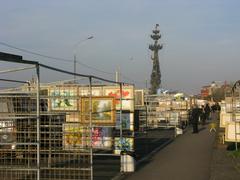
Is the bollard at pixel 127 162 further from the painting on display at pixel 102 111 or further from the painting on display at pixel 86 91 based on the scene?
the painting on display at pixel 86 91

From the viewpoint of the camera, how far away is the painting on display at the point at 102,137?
16.8 meters

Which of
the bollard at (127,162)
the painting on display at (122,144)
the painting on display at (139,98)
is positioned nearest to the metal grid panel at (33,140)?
the bollard at (127,162)

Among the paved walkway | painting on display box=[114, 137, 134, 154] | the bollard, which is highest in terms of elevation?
painting on display box=[114, 137, 134, 154]

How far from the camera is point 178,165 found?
17.5 metres

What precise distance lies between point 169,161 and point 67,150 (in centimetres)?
572

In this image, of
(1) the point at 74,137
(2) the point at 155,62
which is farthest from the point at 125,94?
(2) the point at 155,62

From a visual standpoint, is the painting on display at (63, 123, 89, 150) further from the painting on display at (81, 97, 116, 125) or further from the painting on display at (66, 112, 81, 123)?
the painting on display at (81, 97, 116, 125)

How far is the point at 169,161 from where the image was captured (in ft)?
61.1

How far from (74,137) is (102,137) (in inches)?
115

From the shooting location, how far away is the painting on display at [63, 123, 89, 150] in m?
14.1

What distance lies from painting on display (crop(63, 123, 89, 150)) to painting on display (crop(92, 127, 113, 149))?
6.94 ft

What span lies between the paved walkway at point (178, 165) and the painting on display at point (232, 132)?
3.09ft

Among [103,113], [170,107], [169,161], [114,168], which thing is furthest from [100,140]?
[170,107]

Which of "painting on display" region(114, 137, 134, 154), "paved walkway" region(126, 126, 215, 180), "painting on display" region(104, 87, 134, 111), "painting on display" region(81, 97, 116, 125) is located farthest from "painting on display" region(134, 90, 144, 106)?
"painting on display" region(81, 97, 116, 125)
